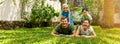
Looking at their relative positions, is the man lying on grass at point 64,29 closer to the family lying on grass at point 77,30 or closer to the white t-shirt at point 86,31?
the family lying on grass at point 77,30

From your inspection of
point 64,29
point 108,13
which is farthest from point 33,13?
point 64,29

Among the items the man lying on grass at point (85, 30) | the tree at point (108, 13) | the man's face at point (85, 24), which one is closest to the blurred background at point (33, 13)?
the tree at point (108, 13)

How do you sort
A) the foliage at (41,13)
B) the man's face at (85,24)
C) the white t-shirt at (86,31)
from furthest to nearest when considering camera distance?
the foliage at (41,13)
the white t-shirt at (86,31)
the man's face at (85,24)

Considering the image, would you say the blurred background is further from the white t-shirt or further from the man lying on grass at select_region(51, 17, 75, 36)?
the white t-shirt

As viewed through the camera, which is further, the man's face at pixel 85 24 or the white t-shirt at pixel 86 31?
the white t-shirt at pixel 86 31

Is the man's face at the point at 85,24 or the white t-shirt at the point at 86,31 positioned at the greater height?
the man's face at the point at 85,24

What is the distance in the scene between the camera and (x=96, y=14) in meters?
27.8

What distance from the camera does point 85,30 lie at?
42.2ft

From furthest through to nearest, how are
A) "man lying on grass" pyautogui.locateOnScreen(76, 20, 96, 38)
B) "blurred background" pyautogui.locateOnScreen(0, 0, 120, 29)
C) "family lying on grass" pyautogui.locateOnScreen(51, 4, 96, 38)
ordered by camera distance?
"blurred background" pyautogui.locateOnScreen(0, 0, 120, 29) < "family lying on grass" pyautogui.locateOnScreen(51, 4, 96, 38) < "man lying on grass" pyautogui.locateOnScreen(76, 20, 96, 38)

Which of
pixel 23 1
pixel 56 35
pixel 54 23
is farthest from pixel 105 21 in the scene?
pixel 56 35

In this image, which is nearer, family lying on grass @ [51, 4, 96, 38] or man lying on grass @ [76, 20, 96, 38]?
man lying on grass @ [76, 20, 96, 38]

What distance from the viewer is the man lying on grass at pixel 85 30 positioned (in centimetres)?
1250

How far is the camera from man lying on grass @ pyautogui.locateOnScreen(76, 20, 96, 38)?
41.0 ft

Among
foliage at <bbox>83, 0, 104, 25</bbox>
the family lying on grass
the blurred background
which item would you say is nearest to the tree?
the blurred background
